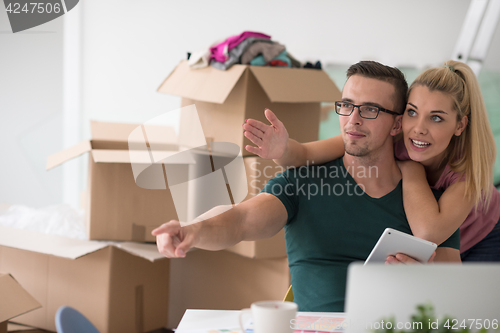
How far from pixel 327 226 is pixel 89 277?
1183mm

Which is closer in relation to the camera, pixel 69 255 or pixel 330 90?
pixel 69 255

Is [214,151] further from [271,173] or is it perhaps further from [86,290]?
[86,290]

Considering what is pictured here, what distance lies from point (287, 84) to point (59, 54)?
192cm

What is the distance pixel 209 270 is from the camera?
7.29 feet

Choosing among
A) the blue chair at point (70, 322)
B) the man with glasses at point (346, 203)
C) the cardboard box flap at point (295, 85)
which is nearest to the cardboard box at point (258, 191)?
A: the cardboard box flap at point (295, 85)

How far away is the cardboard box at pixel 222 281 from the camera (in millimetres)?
1988

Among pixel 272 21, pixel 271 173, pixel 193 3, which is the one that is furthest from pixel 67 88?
pixel 271 173

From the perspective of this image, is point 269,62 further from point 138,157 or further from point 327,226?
point 327,226

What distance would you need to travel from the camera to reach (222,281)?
217cm

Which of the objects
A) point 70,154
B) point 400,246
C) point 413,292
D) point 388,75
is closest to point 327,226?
point 400,246

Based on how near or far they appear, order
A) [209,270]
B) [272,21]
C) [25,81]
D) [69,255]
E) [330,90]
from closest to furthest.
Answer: [69,255] → [330,90] → [209,270] → [272,21] → [25,81]

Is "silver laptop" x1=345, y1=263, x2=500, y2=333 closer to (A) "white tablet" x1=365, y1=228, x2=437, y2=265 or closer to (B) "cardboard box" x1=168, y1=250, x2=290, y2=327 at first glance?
(A) "white tablet" x1=365, y1=228, x2=437, y2=265

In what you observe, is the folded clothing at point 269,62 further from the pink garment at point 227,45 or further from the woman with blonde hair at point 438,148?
the woman with blonde hair at point 438,148

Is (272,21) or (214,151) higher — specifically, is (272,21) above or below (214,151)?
above
